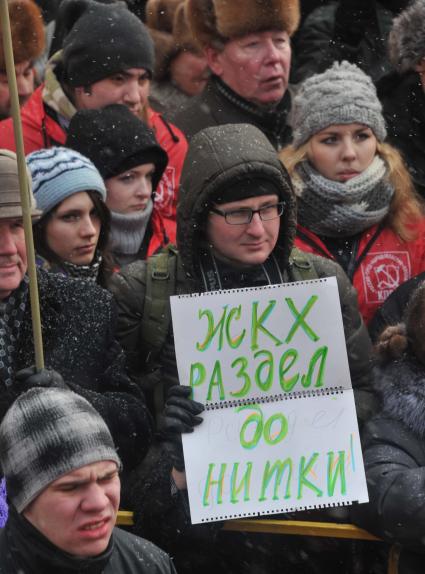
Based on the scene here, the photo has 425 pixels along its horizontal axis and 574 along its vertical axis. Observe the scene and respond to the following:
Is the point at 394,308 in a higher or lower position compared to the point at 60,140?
lower

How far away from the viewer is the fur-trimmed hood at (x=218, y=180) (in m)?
5.03

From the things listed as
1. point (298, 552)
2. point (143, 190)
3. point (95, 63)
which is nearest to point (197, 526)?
point (298, 552)

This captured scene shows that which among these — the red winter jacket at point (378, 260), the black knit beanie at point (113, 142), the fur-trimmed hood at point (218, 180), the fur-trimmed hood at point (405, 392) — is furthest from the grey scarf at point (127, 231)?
the fur-trimmed hood at point (405, 392)

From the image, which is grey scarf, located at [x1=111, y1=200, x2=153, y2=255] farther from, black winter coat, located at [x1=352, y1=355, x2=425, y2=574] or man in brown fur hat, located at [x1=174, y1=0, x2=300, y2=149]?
black winter coat, located at [x1=352, y1=355, x2=425, y2=574]

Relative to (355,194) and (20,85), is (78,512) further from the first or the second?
(20,85)

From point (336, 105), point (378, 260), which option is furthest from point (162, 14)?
point (378, 260)

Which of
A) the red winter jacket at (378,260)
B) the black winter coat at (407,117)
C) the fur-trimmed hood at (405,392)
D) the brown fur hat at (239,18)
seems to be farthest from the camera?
the black winter coat at (407,117)

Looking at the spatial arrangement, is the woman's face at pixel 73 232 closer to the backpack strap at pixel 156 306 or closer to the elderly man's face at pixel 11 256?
the backpack strap at pixel 156 306

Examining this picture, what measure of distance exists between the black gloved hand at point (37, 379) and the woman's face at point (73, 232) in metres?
1.40

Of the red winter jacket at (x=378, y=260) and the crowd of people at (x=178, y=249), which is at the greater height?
the crowd of people at (x=178, y=249)

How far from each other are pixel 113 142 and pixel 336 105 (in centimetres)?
100

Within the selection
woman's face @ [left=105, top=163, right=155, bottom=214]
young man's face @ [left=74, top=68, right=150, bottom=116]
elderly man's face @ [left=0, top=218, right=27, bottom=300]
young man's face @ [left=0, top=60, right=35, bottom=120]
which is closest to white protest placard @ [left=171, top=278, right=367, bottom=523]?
elderly man's face @ [left=0, top=218, right=27, bottom=300]

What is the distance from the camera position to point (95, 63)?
6.71 metres

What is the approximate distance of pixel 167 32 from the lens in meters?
8.22
